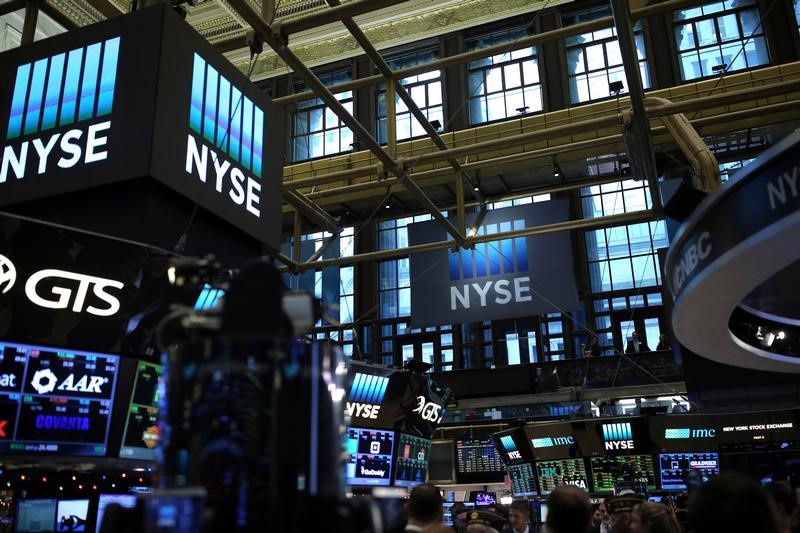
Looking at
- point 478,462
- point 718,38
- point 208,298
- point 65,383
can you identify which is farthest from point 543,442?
point 718,38

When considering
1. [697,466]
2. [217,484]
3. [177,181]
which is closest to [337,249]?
[697,466]

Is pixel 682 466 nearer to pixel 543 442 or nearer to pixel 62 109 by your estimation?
pixel 543 442

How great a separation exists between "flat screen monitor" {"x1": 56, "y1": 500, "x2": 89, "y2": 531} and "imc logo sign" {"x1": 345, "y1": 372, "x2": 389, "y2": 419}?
11.9 ft

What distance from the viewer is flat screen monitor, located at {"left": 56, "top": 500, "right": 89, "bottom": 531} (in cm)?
625

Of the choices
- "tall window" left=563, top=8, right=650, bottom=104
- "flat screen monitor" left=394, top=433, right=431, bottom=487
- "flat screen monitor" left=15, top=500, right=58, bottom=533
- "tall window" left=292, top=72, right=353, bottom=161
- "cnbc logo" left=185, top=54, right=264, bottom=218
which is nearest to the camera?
"flat screen monitor" left=15, top=500, right=58, bottom=533

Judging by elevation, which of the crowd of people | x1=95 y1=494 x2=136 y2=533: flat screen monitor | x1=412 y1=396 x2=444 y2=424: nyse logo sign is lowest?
the crowd of people

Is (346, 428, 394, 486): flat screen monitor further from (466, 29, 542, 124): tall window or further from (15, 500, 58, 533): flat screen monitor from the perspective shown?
(466, 29, 542, 124): tall window

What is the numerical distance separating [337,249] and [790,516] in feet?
64.7

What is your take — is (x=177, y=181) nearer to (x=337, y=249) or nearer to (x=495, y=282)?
(x=495, y=282)

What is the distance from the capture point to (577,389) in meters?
18.4

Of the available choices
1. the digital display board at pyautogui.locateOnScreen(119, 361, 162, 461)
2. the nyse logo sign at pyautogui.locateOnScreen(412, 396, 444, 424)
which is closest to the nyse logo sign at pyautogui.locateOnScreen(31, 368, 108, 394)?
the digital display board at pyautogui.locateOnScreen(119, 361, 162, 461)

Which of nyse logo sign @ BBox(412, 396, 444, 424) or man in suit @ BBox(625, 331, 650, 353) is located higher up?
man in suit @ BBox(625, 331, 650, 353)

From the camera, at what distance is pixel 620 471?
38.9 feet

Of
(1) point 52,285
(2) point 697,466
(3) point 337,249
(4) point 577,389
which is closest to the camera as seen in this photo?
(1) point 52,285
